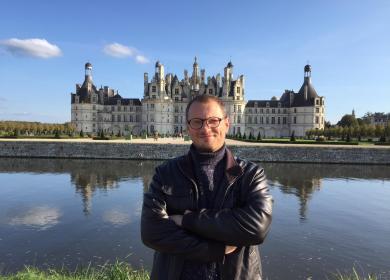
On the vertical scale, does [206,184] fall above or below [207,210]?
above

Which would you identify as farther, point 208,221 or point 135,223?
point 135,223

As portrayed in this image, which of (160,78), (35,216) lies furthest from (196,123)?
(160,78)

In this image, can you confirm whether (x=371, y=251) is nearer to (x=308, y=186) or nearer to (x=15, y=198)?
(x=308, y=186)

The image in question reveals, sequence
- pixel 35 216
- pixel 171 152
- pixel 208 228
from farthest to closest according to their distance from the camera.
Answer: pixel 171 152 < pixel 35 216 < pixel 208 228

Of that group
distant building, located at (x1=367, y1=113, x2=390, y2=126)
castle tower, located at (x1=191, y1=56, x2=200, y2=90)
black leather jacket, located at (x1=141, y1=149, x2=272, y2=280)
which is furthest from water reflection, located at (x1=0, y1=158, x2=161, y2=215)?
distant building, located at (x1=367, y1=113, x2=390, y2=126)

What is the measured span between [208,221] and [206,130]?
566 millimetres

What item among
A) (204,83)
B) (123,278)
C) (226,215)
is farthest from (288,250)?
(204,83)

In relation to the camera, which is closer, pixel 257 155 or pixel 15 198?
pixel 15 198

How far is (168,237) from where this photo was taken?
216 cm

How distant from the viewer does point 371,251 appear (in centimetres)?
912

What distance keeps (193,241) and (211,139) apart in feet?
2.10

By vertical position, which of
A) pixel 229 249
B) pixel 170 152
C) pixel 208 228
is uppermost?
pixel 208 228

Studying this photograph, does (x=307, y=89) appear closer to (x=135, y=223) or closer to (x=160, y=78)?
(x=160, y=78)

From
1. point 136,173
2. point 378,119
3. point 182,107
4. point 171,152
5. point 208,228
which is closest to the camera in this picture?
point 208,228
